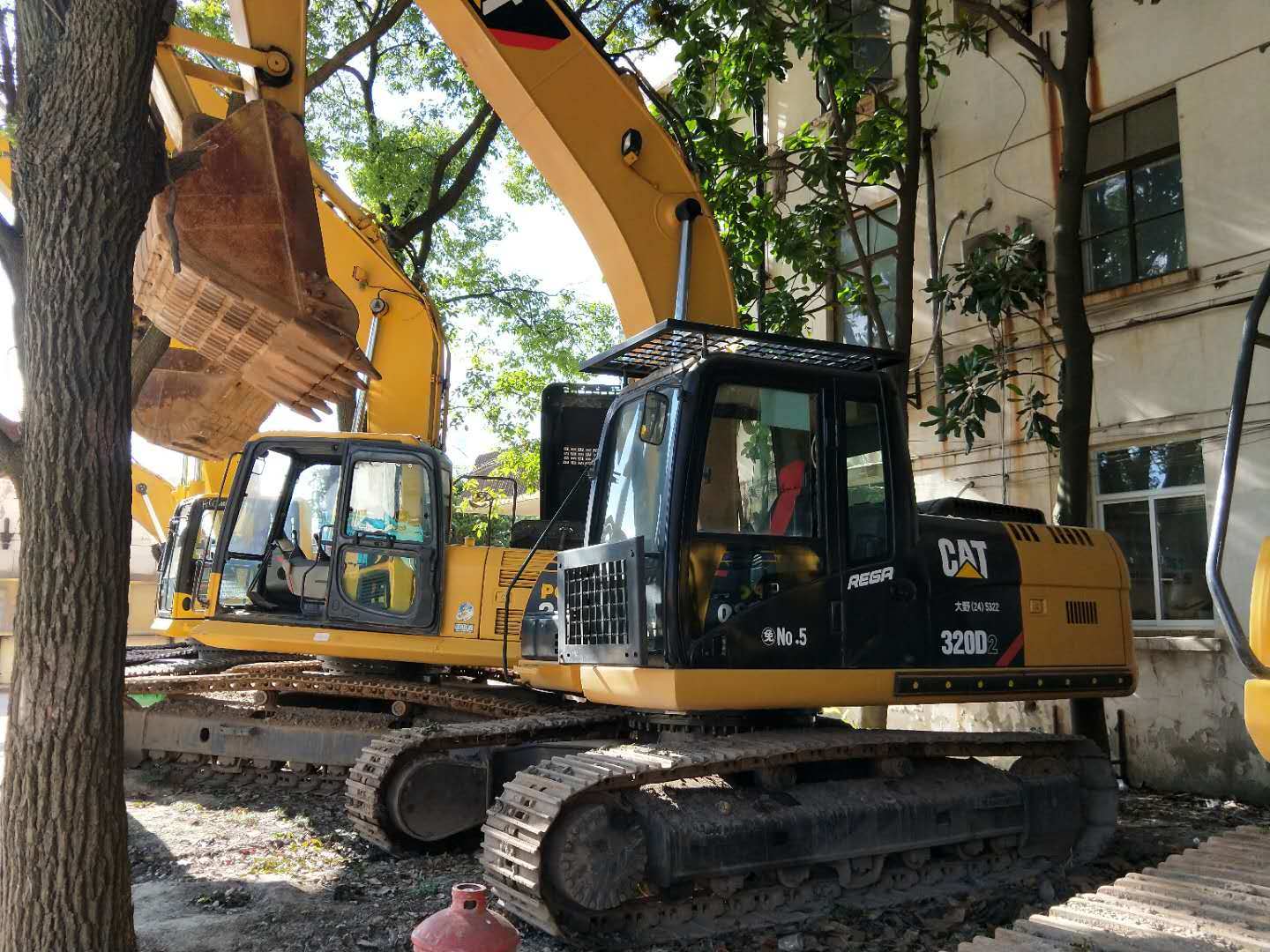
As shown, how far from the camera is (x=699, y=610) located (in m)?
5.22

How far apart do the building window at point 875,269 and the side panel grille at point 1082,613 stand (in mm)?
5681

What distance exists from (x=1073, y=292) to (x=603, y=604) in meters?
5.48

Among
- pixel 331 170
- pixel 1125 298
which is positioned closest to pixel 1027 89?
pixel 1125 298

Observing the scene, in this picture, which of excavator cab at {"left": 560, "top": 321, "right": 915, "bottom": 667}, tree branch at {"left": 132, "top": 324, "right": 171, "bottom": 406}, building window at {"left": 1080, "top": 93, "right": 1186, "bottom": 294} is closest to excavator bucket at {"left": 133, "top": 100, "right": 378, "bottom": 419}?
tree branch at {"left": 132, "top": 324, "right": 171, "bottom": 406}

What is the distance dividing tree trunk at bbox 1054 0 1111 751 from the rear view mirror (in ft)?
15.6

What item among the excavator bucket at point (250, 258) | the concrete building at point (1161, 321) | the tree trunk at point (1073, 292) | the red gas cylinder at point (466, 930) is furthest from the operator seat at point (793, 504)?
the concrete building at point (1161, 321)

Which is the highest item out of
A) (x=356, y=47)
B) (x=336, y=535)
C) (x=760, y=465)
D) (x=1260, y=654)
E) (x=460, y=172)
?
(x=356, y=47)

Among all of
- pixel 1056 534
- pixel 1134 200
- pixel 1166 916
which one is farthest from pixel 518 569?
pixel 1134 200

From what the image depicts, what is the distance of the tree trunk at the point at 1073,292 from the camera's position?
29.0 ft

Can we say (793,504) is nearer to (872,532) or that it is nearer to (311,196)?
(872,532)

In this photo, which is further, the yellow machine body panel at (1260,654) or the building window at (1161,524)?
the building window at (1161,524)

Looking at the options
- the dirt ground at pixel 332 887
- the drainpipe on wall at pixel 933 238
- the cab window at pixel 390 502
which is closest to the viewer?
the dirt ground at pixel 332 887

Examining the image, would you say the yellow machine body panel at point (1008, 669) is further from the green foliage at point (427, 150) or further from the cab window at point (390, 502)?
the green foliage at point (427, 150)

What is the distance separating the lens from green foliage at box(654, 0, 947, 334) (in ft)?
32.4
